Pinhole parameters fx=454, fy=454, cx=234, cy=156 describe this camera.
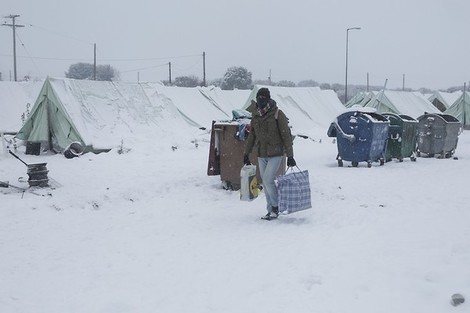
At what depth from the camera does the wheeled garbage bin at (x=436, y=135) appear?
16156 mm

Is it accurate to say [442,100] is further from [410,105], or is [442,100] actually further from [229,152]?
[229,152]

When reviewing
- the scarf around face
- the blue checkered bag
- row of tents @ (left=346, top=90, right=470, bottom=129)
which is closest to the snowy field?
the blue checkered bag

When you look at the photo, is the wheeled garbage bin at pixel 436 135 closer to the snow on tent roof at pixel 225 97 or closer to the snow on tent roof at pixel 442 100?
the snow on tent roof at pixel 225 97

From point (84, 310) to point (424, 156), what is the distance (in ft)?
49.9

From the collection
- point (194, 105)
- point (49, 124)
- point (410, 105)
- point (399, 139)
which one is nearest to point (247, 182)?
point (399, 139)

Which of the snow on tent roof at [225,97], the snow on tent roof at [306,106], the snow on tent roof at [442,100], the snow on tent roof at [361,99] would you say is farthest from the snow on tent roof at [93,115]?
the snow on tent roof at [442,100]

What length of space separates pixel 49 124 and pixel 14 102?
8804mm

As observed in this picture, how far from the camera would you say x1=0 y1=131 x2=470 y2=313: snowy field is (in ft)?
14.4

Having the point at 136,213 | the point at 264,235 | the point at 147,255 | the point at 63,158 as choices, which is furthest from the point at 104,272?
the point at 63,158

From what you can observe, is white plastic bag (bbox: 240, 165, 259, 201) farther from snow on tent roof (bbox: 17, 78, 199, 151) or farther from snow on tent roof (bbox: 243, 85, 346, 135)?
snow on tent roof (bbox: 243, 85, 346, 135)

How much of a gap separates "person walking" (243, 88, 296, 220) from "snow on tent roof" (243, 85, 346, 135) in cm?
1629

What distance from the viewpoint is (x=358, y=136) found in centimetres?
1326

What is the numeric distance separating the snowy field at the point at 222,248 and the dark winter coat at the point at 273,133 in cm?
115

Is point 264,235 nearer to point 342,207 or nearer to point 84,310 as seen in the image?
point 342,207
